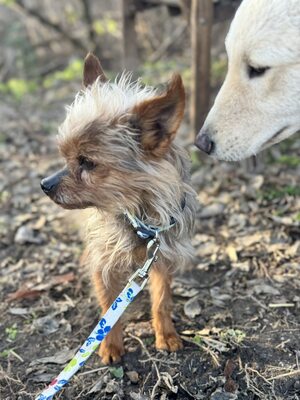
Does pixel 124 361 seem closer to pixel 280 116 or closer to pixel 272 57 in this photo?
pixel 280 116

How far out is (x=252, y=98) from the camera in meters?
3.61

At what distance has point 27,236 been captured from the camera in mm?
5000

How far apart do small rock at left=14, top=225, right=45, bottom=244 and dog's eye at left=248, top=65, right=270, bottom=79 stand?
253cm

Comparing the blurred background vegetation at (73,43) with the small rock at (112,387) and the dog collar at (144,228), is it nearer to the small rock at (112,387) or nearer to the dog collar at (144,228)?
the dog collar at (144,228)

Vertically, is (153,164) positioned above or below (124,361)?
above

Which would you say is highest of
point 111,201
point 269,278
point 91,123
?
point 91,123

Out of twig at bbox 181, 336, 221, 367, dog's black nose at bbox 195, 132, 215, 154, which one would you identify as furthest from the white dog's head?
twig at bbox 181, 336, 221, 367

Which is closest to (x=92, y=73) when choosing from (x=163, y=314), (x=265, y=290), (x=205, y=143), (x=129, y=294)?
(x=205, y=143)

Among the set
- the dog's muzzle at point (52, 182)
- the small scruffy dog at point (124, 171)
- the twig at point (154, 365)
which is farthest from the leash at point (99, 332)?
the dog's muzzle at point (52, 182)

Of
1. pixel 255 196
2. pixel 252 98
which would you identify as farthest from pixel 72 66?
pixel 252 98

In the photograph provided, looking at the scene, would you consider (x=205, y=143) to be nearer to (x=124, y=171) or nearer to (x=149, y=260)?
(x=124, y=171)

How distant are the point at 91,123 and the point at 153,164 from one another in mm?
426

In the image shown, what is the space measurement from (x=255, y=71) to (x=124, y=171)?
1228mm

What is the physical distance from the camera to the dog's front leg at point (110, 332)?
354cm
